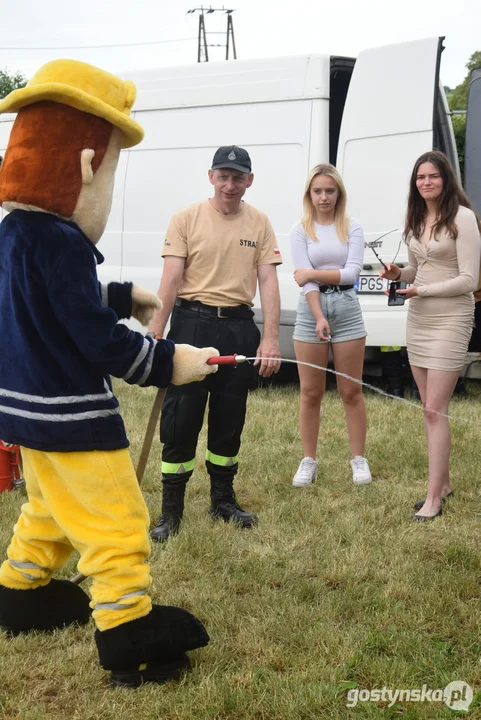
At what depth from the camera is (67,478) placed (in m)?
2.93

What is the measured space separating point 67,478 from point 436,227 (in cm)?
282

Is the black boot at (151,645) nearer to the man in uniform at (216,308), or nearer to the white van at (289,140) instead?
the man in uniform at (216,308)

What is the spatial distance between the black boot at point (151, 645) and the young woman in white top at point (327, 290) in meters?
2.39

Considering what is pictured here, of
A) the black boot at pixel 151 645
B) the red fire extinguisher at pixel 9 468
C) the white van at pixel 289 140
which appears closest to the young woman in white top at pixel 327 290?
the red fire extinguisher at pixel 9 468

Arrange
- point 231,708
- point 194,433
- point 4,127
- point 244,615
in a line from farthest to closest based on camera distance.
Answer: point 4,127 → point 194,433 → point 244,615 → point 231,708

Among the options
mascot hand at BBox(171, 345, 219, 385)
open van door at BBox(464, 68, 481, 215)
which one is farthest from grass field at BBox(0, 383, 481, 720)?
open van door at BBox(464, 68, 481, 215)

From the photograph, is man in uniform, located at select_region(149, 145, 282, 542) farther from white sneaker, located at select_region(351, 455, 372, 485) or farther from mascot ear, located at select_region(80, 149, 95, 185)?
mascot ear, located at select_region(80, 149, 95, 185)

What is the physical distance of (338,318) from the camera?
17.8 feet

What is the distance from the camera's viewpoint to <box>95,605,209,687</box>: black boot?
2.95 m

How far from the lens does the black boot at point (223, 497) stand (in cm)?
480

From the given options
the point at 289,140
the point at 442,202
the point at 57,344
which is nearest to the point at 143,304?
the point at 57,344

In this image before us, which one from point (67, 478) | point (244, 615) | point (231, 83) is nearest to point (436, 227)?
point (244, 615)

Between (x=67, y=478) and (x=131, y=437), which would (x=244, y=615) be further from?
(x=131, y=437)

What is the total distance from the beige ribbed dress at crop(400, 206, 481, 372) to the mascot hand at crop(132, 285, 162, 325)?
80.1 inches
